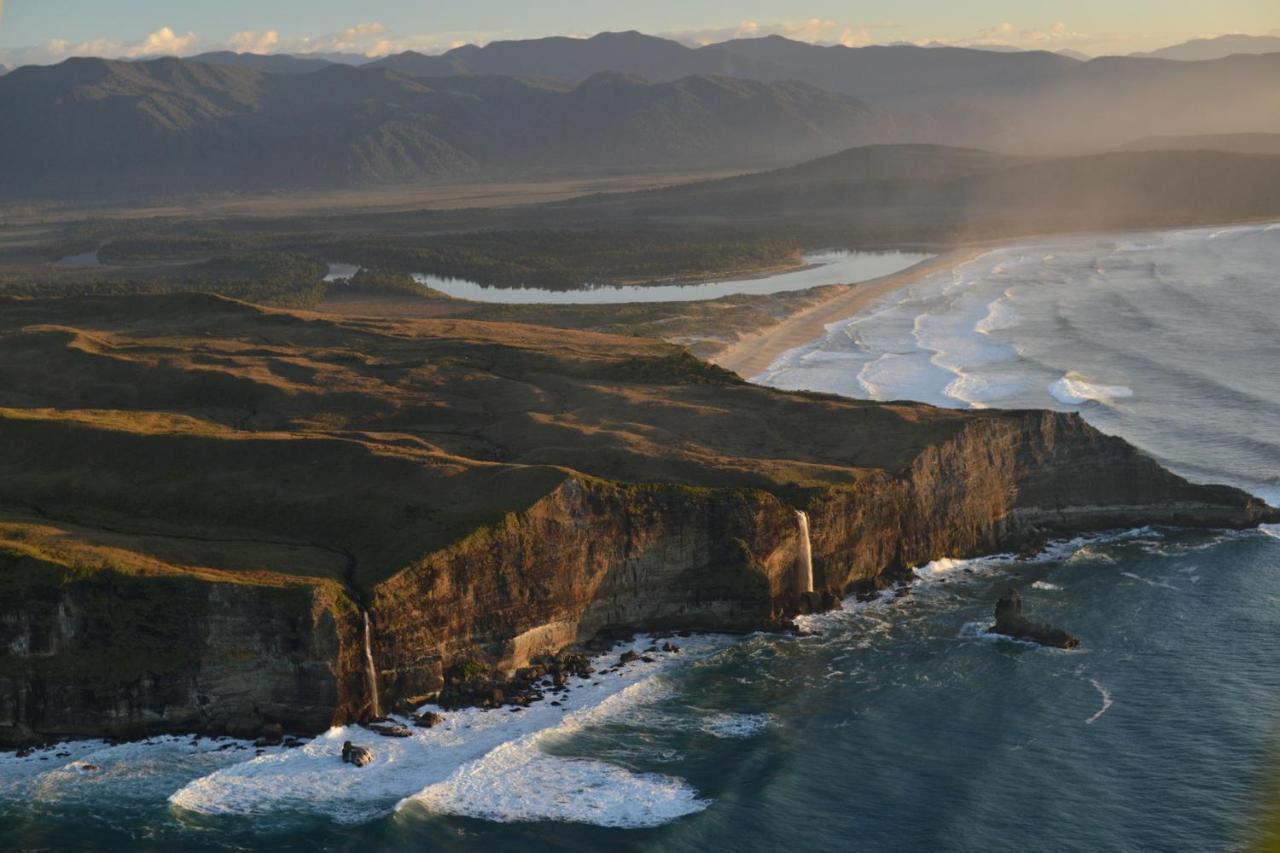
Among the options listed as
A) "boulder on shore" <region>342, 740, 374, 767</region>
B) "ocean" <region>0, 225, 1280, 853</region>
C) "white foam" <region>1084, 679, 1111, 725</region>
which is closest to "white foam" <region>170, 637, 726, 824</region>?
"ocean" <region>0, 225, 1280, 853</region>

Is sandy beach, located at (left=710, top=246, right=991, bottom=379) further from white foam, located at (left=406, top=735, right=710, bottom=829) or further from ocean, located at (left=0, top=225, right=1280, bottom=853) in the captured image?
white foam, located at (left=406, top=735, right=710, bottom=829)

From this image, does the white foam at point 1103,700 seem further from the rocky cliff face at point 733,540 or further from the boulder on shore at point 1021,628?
the rocky cliff face at point 733,540

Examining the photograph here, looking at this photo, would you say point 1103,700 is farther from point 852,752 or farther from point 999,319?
point 999,319

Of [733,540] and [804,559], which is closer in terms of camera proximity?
[733,540]

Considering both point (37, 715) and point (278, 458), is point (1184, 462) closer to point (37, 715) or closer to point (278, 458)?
point (278, 458)

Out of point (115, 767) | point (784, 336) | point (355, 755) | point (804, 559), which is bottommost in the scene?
point (115, 767)

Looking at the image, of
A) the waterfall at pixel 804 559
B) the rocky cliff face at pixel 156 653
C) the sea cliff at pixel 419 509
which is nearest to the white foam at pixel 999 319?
the sea cliff at pixel 419 509

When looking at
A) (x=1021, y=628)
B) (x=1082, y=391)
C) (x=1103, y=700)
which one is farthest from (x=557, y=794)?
(x=1082, y=391)
